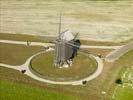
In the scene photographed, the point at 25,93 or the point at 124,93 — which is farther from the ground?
the point at 124,93

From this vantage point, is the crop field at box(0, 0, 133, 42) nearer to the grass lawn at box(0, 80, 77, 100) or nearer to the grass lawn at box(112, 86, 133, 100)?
the grass lawn at box(112, 86, 133, 100)

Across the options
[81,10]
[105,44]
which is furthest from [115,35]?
[81,10]

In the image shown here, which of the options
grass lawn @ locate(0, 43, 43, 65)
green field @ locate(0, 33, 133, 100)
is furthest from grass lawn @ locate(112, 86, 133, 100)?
grass lawn @ locate(0, 43, 43, 65)

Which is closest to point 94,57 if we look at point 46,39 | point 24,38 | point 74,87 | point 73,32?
point 74,87

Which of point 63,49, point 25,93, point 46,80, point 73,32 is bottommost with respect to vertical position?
point 25,93

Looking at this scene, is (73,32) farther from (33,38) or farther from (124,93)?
(124,93)

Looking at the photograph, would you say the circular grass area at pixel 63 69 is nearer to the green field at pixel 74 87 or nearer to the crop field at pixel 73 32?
the crop field at pixel 73 32

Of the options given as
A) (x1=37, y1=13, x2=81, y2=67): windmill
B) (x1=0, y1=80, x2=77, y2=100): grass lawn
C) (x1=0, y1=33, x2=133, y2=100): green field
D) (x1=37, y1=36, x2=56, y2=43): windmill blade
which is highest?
(x1=37, y1=13, x2=81, y2=67): windmill
